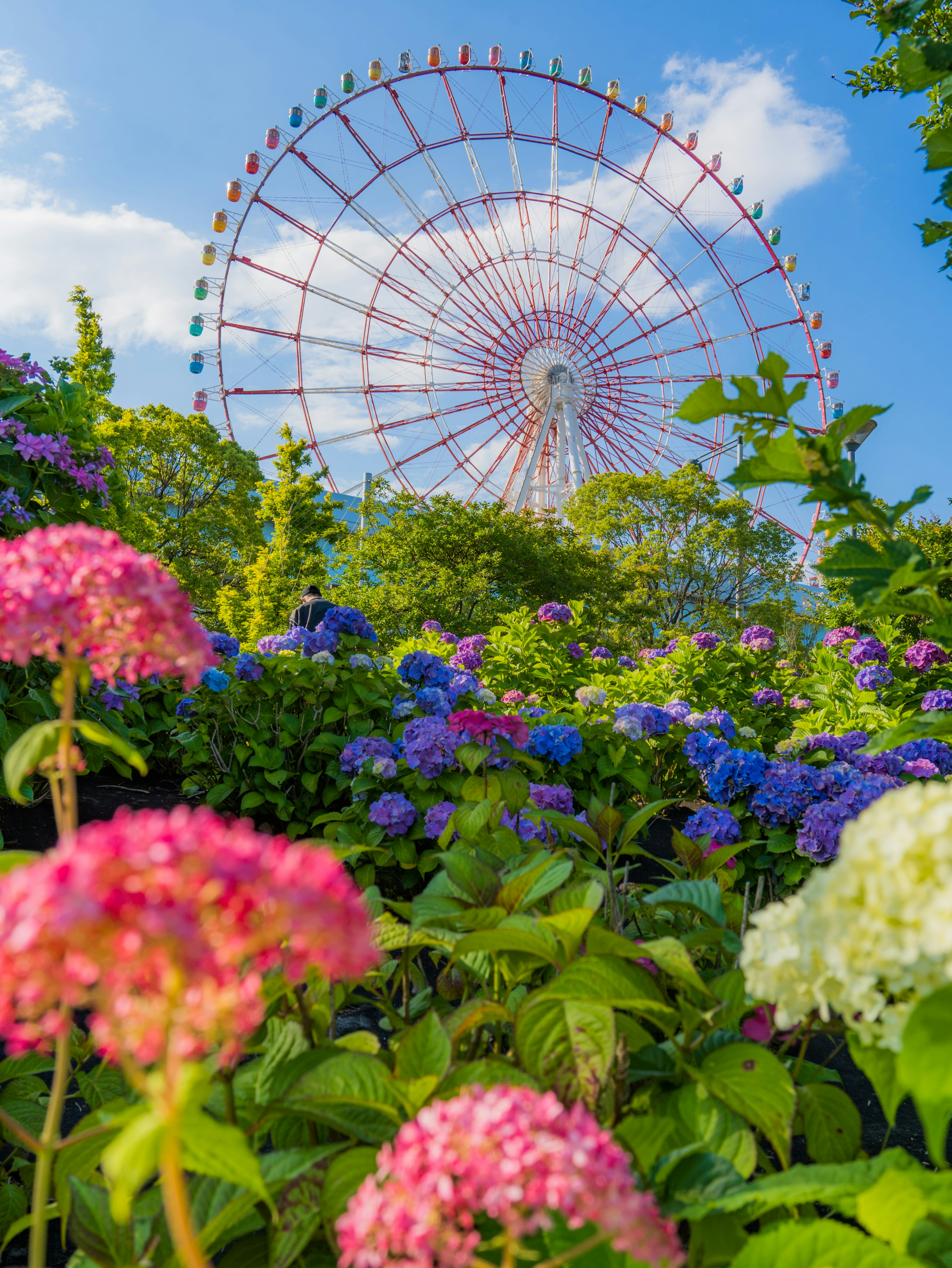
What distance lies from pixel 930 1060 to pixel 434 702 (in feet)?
9.59

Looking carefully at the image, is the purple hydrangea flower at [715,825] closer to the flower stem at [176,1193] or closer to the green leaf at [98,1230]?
the green leaf at [98,1230]

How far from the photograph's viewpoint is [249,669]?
3.55 metres

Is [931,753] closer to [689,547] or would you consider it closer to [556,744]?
[556,744]

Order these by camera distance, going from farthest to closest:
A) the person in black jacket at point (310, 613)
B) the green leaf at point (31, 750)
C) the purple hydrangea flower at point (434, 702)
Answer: the person in black jacket at point (310, 613)
the purple hydrangea flower at point (434, 702)
the green leaf at point (31, 750)

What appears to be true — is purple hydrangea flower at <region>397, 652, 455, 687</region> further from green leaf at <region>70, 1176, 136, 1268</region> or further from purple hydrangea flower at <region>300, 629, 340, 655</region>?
green leaf at <region>70, 1176, 136, 1268</region>

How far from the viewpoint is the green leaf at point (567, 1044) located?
31.0 inches

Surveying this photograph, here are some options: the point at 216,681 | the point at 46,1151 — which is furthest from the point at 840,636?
the point at 46,1151

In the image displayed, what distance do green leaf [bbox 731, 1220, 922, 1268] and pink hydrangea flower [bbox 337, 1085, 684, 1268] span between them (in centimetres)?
14

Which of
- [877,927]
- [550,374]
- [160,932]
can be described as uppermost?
[550,374]

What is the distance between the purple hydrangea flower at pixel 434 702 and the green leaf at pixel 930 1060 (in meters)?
2.86

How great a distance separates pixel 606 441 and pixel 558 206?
21.7ft

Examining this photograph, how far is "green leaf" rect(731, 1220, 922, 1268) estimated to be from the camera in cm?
60

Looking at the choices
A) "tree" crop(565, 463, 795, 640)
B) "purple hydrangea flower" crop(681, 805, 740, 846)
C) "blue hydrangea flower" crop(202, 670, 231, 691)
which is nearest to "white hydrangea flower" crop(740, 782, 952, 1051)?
"purple hydrangea flower" crop(681, 805, 740, 846)

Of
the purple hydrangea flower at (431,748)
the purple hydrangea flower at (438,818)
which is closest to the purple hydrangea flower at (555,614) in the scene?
the purple hydrangea flower at (431,748)
